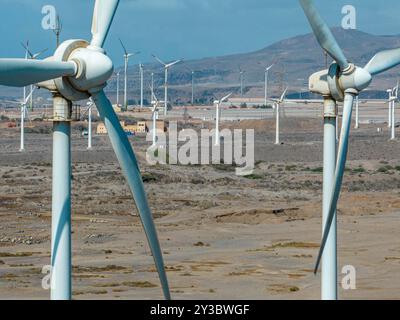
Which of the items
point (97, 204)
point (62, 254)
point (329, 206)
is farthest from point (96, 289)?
point (97, 204)

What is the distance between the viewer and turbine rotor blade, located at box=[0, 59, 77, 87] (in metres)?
18.7

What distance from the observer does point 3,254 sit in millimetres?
50688

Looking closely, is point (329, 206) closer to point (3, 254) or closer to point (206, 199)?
point (3, 254)

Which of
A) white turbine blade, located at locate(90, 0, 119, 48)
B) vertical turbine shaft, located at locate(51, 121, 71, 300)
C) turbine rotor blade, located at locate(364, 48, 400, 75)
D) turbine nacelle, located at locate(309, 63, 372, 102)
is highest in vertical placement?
turbine rotor blade, located at locate(364, 48, 400, 75)

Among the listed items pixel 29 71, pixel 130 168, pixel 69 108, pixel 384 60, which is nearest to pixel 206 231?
pixel 384 60

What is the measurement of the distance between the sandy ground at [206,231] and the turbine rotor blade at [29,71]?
17785mm

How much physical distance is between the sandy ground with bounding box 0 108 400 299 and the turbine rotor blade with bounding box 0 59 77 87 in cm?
1779

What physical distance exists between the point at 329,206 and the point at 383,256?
24.6 metres

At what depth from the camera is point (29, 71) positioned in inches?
757

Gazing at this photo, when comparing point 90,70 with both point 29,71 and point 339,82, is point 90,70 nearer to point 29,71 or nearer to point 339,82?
point 29,71

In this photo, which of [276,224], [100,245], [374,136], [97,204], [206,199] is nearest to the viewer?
[100,245]

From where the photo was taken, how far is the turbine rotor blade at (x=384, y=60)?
28.2 m

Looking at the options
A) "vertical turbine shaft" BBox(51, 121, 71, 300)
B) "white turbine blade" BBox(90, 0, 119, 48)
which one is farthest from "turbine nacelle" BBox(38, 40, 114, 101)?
"white turbine blade" BBox(90, 0, 119, 48)

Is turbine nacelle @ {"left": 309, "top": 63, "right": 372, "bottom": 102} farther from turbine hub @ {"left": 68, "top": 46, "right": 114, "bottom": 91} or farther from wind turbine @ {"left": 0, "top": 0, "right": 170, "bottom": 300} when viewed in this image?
turbine hub @ {"left": 68, "top": 46, "right": 114, "bottom": 91}
